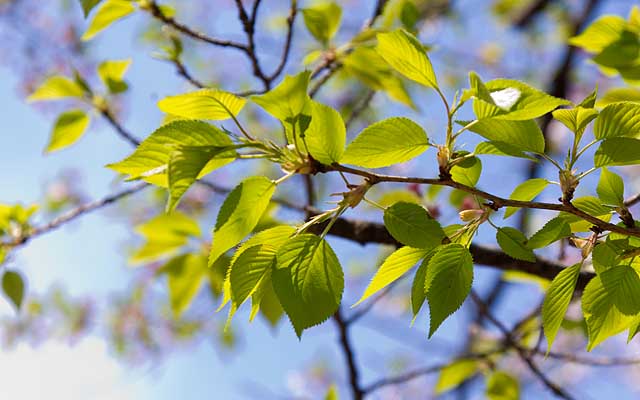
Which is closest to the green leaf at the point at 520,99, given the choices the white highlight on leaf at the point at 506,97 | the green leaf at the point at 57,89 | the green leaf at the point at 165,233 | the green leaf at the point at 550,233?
the white highlight on leaf at the point at 506,97

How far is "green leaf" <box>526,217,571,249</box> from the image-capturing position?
543 millimetres

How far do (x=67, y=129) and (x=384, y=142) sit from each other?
2.90 ft

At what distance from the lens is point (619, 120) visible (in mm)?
529

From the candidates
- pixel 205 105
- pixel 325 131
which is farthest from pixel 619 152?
pixel 205 105

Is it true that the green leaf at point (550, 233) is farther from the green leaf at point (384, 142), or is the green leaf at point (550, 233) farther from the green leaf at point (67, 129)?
the green leaf at point (67, 129)

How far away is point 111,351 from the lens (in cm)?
265

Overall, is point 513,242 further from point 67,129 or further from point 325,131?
point 67,129

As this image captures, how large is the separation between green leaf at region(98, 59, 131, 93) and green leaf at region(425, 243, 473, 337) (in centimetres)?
90

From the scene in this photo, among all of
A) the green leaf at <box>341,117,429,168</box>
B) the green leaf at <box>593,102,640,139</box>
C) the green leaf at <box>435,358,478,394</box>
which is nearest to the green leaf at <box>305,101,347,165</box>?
the green leaf at <box>341,117,429,168</box>

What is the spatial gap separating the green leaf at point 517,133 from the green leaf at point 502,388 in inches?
33.3

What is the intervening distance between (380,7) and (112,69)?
56 cm

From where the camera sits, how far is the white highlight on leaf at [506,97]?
1.51ft

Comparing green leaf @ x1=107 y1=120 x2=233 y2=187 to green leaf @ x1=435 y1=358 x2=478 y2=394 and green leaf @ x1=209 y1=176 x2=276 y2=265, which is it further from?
green leaf @ x1=435 y1=358 x2=478 y2=394

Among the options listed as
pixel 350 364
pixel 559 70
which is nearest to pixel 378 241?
pixel 350 364
